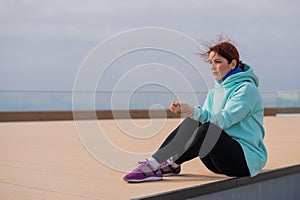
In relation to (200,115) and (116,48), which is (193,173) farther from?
(116,48)

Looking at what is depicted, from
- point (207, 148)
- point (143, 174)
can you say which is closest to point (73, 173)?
point (143, 174)

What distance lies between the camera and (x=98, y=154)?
15.4ft

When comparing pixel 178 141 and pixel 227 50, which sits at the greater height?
pixel 227 50

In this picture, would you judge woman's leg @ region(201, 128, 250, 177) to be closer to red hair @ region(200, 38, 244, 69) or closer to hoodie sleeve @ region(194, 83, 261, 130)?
hoodie sleeve @ region(194, 83, 261, 130)

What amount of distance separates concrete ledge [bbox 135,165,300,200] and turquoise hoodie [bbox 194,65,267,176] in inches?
3.6

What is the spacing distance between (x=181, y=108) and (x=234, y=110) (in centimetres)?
33

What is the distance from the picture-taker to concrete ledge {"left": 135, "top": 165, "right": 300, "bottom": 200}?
2.66 meters

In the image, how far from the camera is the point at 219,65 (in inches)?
121

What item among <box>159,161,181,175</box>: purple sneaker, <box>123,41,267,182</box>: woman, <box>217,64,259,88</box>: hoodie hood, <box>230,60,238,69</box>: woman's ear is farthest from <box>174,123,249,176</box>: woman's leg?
<box>230,60,238,69</box>: woman's ear

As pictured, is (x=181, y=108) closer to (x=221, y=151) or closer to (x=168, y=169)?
(x=221, y=151)

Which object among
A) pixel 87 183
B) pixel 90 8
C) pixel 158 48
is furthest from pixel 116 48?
pixel 90 8

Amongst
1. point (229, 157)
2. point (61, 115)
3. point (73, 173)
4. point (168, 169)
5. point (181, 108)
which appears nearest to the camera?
point (181, 108)

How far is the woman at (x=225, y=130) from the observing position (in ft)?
9.59

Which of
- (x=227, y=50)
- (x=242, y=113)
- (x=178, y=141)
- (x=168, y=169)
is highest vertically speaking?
(x=227, y=50)
